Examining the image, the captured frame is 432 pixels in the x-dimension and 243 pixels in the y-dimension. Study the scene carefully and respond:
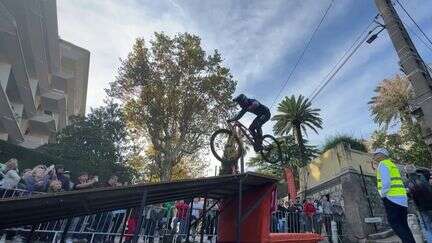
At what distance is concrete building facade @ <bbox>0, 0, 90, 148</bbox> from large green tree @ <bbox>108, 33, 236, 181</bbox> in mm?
9237

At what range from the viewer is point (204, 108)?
76.2 ft

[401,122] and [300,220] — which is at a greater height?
[401,122]

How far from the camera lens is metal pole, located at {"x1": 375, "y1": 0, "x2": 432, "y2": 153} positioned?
9.70 meters

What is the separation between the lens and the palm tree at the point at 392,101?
97.1 ft

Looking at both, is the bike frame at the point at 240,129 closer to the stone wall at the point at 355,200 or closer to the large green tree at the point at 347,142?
the stone wall at the point at 355,200

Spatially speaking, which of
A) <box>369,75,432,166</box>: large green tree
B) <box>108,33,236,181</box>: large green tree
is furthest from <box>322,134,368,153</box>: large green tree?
<box>108,33,236,181</box>: large green tree

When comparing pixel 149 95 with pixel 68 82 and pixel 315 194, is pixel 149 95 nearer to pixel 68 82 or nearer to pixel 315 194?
pixel 315 194

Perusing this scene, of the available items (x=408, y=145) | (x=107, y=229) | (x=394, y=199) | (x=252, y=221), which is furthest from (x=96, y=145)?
(x=408, y=145)

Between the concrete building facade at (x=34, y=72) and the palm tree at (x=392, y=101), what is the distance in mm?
33423

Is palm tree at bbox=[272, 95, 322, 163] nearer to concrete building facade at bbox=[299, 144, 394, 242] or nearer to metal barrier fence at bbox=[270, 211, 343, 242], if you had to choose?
concrete building facade at bbox=[299, 144, 394, 242]

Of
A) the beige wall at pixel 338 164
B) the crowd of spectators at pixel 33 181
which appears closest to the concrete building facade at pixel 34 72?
the crowd of spectators at pixel 33 181

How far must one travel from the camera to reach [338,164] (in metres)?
24.0

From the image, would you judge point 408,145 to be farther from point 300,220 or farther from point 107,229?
point 107,229

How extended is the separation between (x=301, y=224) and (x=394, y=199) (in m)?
8.31
